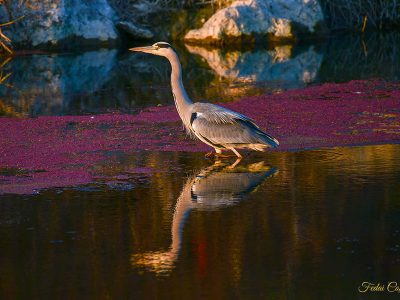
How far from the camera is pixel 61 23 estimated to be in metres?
27.2

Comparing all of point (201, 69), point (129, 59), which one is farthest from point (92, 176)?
point (129, 59)

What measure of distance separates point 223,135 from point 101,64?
12.9m

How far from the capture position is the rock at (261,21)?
28.1 meters

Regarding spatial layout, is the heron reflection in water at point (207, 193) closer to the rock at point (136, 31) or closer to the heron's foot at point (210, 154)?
the heron's foot at point (210, 154)

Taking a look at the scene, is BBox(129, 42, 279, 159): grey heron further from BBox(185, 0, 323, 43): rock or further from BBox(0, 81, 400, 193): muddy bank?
BBox(185, 0, 323, 43): rock

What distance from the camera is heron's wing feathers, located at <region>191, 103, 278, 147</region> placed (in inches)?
441

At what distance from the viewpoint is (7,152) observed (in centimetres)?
1198

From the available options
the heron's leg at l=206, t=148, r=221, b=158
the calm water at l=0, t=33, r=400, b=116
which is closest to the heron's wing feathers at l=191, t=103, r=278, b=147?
the heron's leg at l=206, t=148, r=221, b=158

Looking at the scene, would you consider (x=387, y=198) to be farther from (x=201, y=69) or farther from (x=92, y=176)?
(x=201, y=69)

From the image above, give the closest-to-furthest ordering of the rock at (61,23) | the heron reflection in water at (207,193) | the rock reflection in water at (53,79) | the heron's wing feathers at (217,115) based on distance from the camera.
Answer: the heron reflection in water at (207,193) → the heron's wing feathers at (217,115) → the rock reflection in water at (53,79) → the rock at (61,23)

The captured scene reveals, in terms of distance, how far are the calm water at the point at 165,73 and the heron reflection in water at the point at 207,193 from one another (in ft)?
17.7

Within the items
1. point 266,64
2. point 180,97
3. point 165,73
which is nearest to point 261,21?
point 266,64

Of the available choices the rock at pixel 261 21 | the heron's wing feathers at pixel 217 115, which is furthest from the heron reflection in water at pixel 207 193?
the rock at pixel 261 21

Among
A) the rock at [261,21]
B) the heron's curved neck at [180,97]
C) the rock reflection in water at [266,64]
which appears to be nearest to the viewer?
the heron's curved neck at [180,97]
